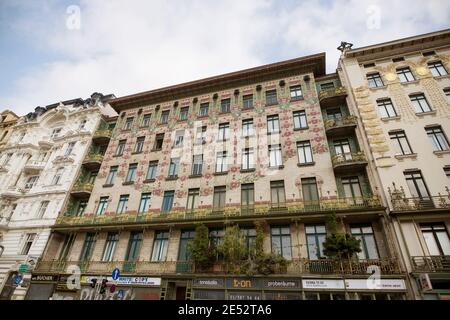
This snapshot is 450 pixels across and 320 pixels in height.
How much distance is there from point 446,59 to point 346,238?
1888 centimetres

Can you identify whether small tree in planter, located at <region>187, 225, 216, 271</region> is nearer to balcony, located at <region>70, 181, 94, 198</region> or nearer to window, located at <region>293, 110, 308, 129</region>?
window, located at <region>293, 110, 308, 129</region>

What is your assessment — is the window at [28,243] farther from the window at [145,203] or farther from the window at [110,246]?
the window at [145,203]

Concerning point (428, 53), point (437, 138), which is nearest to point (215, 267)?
point (437, 138)

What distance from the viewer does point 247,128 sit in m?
22.6

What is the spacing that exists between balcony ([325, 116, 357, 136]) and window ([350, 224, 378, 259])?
756 cm

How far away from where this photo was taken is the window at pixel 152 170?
22672 millimetres

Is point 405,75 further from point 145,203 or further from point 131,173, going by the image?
point 131,173

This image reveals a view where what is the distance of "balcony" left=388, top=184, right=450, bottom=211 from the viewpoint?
14281mm

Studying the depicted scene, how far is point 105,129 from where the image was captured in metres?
28.9

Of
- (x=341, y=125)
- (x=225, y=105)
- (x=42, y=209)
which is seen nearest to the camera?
(x=341, y=125)

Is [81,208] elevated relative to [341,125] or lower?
lower

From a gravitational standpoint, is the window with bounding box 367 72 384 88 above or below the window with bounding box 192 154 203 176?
above

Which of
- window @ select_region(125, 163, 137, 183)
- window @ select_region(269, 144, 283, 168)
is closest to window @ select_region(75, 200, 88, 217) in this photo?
window @ select_region(125, 163, 137, 183)

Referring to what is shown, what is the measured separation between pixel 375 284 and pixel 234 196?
33.2 ft
